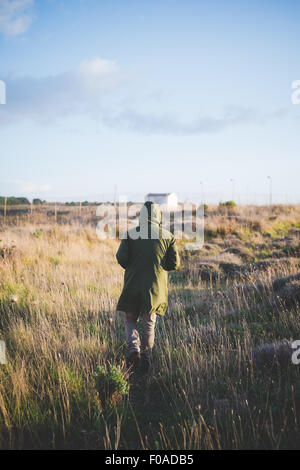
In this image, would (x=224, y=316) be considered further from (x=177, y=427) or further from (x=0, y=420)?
(x=0, y=420)

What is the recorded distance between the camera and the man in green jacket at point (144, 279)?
3.82 metres

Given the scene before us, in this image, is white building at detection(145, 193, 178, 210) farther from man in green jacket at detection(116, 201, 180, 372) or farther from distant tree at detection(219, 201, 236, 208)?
man in green jacket at detection(116, 201, 180, 372)

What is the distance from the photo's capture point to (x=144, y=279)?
151 inches

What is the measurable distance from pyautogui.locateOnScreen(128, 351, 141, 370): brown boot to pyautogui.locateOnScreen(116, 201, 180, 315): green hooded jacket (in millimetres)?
496

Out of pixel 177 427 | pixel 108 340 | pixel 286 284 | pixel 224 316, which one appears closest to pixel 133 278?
pixel 108 340

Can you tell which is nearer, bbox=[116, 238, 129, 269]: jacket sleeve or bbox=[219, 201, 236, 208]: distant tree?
bbox=[116, 238, 129, 269]: jacket sleeve

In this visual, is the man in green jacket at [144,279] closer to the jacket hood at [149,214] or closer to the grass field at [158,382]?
the jacket hood at [149,214]

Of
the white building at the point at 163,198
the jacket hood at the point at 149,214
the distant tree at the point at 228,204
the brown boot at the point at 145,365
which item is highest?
the white building at the point at 163,198

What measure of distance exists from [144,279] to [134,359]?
37.7 inches

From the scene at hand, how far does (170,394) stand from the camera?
3.15 meters

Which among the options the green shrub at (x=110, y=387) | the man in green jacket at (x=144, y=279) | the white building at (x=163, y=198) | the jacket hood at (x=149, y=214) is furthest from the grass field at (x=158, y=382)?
the white building at (x=163, y=198)

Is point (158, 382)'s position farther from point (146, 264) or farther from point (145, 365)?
point (146, 264)

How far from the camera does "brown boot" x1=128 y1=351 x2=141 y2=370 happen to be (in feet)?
12.3

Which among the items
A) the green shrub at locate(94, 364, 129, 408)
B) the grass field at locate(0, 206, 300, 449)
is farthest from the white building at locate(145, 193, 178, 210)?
the green shrub at locate(94, 364, 129, 408)
